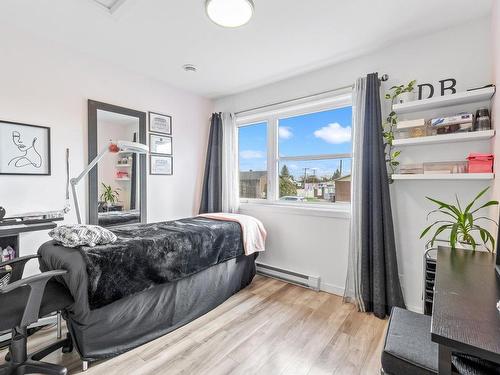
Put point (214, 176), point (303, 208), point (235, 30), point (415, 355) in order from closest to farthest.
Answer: point (415, 355) < point (235, 30) < point (303, 208) < point (214, 176)

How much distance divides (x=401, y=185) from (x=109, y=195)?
276 cm

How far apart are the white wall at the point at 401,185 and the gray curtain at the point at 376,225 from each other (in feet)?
0.51

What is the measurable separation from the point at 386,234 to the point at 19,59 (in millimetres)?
3302

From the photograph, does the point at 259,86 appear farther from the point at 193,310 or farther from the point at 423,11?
the point at 193,310

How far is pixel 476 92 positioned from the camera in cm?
176

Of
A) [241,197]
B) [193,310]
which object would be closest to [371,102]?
[241,197]

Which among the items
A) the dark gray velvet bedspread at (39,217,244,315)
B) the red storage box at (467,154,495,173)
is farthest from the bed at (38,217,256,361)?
the red storage box at (467,154,495,173)

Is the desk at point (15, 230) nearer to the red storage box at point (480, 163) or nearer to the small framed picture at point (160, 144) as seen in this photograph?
the small framed picture at point (160, 144)

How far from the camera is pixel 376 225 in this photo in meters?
2.20

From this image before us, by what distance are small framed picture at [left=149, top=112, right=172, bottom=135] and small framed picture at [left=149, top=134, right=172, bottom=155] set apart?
66 mm

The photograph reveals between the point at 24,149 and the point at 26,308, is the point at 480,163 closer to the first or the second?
the point at 26,308

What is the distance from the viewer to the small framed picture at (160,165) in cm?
295

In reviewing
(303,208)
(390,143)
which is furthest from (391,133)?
(303,208)

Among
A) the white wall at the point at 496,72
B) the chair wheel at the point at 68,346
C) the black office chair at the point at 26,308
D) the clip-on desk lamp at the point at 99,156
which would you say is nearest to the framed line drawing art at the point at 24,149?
the clip-on desk lamp at the point at 99,156
